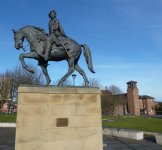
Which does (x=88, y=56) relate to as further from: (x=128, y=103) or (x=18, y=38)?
(x=128, y=103)

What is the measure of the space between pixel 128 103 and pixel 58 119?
116785 mm

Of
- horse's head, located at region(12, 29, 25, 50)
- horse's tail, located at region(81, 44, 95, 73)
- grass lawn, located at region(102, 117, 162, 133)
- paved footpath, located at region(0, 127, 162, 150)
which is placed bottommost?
paved footpath, located at region(0, 127, 162, 150)

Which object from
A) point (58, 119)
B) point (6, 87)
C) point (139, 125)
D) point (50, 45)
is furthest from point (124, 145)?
point (6, 87)

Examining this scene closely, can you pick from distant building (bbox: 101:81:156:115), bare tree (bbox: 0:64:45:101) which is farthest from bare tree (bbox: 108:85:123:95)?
bare tree (bbox: 0:64:45:101)

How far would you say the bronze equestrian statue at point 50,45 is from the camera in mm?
11273

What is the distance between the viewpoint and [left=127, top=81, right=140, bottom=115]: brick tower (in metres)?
122

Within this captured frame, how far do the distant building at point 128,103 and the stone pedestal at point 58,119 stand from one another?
8230 centimetres

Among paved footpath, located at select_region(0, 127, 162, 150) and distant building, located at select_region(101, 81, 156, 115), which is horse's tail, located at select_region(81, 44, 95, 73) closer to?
paved footpath, located at select_region(0, 127, 162, 150)

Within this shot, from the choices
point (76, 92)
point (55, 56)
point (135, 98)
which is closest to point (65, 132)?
point (76, 92)

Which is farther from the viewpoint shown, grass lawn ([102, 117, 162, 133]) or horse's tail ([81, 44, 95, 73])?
grass lawn ([102, 117, 162, 133])

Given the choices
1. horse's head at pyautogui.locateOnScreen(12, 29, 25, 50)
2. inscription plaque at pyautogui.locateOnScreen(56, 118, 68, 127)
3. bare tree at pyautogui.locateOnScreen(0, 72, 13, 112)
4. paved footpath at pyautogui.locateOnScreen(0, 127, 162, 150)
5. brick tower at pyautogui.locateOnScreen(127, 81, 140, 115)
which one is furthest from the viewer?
brick tower at pyautogui.locateOnScreen(127, 81, 140, 115)

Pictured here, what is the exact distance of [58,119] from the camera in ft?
34.6

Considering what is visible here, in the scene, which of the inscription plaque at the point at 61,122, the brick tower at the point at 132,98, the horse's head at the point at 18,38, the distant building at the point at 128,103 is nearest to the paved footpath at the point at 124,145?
the inscription plaque at the point at 61,122

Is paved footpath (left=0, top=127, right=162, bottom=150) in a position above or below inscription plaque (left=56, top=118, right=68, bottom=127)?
below
